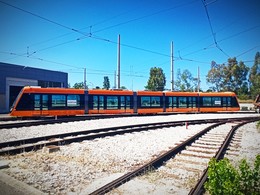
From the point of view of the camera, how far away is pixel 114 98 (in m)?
23.2

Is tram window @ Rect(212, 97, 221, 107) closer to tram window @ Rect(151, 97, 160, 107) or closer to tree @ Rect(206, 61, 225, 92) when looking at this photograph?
tram window @ Rect(151, 97, 160, 107)

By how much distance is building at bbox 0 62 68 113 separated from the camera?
3575cm

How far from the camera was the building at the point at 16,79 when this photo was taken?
117 feet

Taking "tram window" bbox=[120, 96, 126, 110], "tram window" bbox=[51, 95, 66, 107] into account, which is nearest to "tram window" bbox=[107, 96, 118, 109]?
"tram window" bbox=[120, 96, 126, 110]

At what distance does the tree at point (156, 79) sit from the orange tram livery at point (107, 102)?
4526 centimetres

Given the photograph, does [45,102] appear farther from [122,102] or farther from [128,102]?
[128,102]

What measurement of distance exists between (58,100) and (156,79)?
5734 cm

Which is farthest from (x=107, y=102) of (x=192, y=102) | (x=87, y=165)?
(x=87, y=165)

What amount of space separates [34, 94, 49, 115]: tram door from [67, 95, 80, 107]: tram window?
84.8 inches

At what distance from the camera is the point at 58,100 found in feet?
65.9

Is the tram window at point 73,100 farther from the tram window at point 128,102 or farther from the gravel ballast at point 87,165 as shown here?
the gravel ballast at point 87,165

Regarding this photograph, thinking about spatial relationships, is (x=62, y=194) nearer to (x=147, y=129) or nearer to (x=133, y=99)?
(x=147, y=129)

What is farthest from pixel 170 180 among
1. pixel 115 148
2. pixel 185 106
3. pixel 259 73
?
pixel 259 73

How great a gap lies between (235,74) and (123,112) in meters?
56.6
